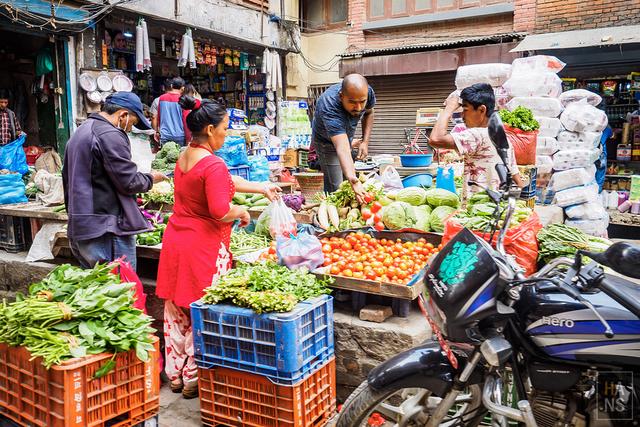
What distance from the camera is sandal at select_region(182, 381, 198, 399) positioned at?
404cm

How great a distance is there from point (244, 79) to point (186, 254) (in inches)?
507

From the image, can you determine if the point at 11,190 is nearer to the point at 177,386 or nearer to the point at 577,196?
the point at 177,386

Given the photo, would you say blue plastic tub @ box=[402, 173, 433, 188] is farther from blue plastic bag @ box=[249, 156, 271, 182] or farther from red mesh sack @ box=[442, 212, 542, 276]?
blue plastic bag @ box=[249, 156, 271, 182]

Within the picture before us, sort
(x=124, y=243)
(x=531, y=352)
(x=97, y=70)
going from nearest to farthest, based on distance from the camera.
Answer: (x=531, y=352)
(x=124, y=243)
(x=97, y=70)

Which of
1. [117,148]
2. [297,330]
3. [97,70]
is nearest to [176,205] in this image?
[117,148]

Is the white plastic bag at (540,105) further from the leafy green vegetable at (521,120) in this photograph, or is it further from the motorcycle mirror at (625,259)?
the motorcycle mirror at (625,259)

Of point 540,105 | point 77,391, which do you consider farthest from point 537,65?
point 77,391

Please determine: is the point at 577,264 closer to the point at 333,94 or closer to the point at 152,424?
the point at 152,424

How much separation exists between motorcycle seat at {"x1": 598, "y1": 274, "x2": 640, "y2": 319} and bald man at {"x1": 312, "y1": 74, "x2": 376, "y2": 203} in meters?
3.29

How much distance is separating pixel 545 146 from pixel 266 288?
21.5 feet

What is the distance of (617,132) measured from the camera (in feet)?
39.7

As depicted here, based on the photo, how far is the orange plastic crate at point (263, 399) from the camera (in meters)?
3.22

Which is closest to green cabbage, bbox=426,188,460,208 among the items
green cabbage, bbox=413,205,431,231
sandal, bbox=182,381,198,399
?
green cabbage, bbox=413,205,431,231

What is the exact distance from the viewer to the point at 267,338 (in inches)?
126
